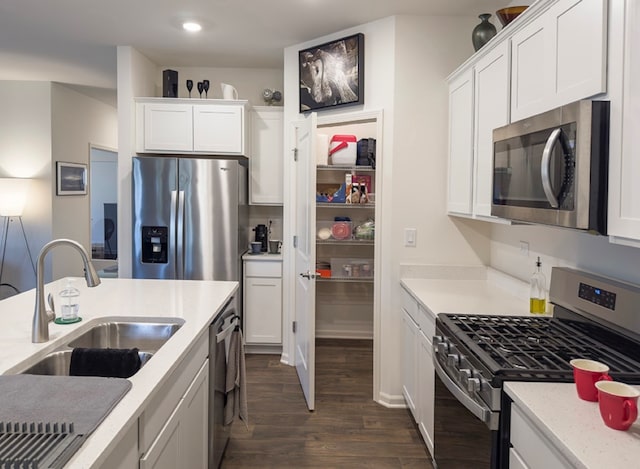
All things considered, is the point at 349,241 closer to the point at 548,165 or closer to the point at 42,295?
the point at 548,165

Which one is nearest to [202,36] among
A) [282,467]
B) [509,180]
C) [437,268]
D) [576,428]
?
[437,268]

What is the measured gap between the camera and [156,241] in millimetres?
4090

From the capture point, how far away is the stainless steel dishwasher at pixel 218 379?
7.35 ft

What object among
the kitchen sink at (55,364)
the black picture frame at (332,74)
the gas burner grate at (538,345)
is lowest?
the kitchen sink at (55,364)

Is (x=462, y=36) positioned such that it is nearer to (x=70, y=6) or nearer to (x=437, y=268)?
(x=437, y=268)

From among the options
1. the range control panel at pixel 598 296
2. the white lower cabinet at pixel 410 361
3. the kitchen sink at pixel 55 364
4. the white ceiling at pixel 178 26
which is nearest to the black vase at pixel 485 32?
the white ceiling at pixel 178 26

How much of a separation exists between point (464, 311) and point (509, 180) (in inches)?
26.4

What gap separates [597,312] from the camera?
5.88 feet

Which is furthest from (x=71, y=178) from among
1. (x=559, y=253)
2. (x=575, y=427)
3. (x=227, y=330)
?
(x=575, y=427)

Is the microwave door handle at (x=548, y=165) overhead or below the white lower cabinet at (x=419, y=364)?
overhead

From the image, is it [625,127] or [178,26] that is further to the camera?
[178,26]

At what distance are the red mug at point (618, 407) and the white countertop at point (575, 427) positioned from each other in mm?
21

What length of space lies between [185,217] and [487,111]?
8.48ft

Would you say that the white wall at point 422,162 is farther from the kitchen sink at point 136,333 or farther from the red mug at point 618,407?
the red mug at point 618,407
